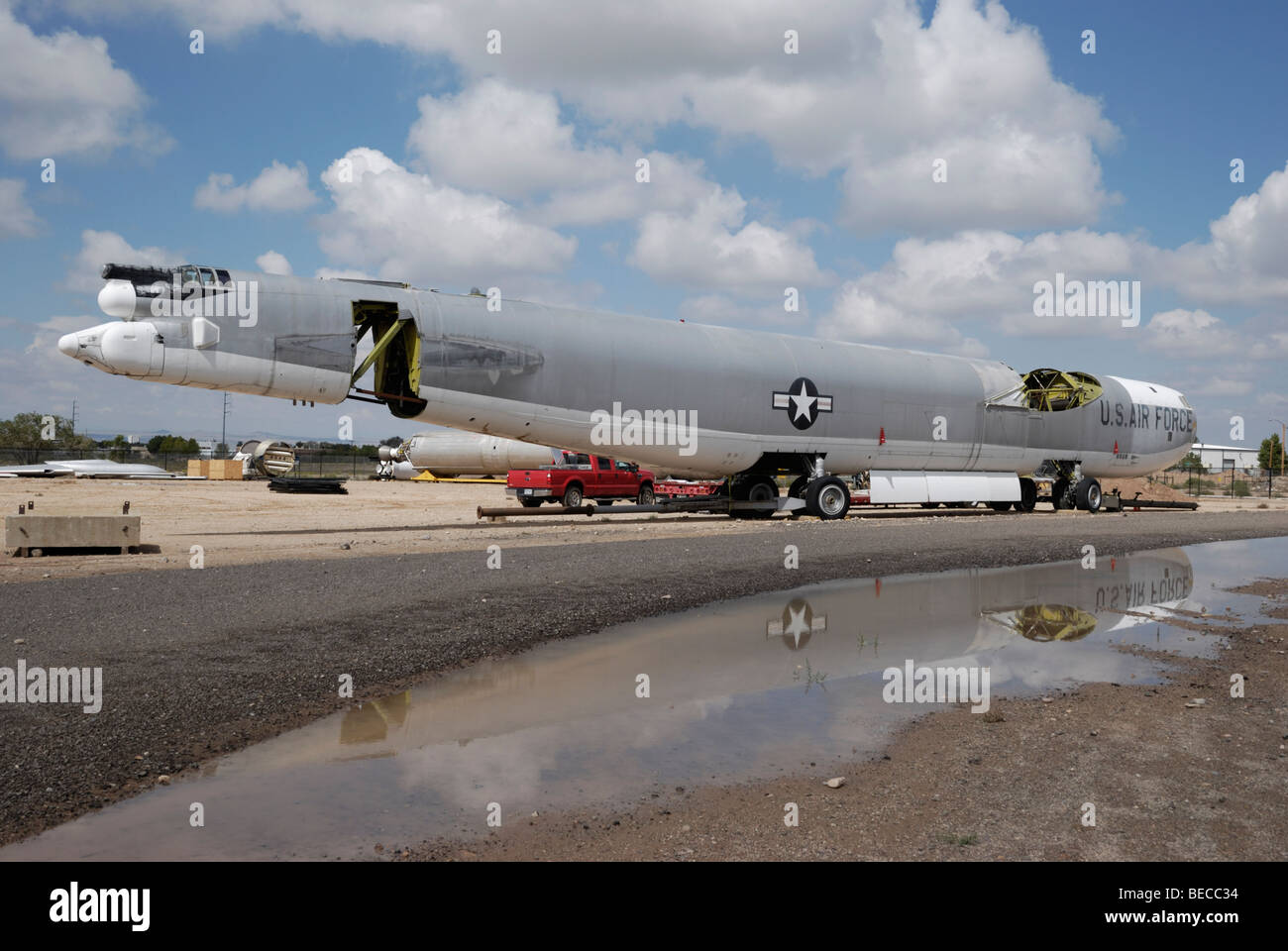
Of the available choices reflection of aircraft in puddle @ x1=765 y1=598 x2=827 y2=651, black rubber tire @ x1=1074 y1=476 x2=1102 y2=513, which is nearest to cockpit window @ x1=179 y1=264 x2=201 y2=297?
reflection of aircraft in puddle @ x1=765 y1=598 x2=827 y2=651

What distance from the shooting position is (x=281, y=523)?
23609 mm

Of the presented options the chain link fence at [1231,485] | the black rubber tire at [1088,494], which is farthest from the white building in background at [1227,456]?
the black rubber tire at [1088,494]

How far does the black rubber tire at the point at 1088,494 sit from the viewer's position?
33094 mm

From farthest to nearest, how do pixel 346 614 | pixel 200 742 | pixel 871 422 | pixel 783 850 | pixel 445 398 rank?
1. pixel 871 422
2. pixel 445 398
3. pixel 346 614
4. pixel 200 742
5. pixel 783 850

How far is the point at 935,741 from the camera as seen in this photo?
6.13 metres

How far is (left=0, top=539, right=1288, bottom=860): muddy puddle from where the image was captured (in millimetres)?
4715

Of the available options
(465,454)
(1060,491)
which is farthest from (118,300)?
(465,454)

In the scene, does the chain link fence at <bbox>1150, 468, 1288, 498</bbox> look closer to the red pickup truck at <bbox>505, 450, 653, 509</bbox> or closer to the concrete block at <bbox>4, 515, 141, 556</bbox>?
the red pickup truck at <bbox>505, 450, 653, 509</bbox>

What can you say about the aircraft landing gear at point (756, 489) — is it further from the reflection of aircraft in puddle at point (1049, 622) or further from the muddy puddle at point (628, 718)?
the reflection of aircraft in puddle at point (1049, 622)

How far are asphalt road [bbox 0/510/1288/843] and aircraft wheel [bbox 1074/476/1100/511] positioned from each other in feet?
53.1

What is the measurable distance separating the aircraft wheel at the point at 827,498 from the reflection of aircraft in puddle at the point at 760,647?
11.2m

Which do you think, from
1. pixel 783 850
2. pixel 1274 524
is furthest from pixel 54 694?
pixel 1274 524
